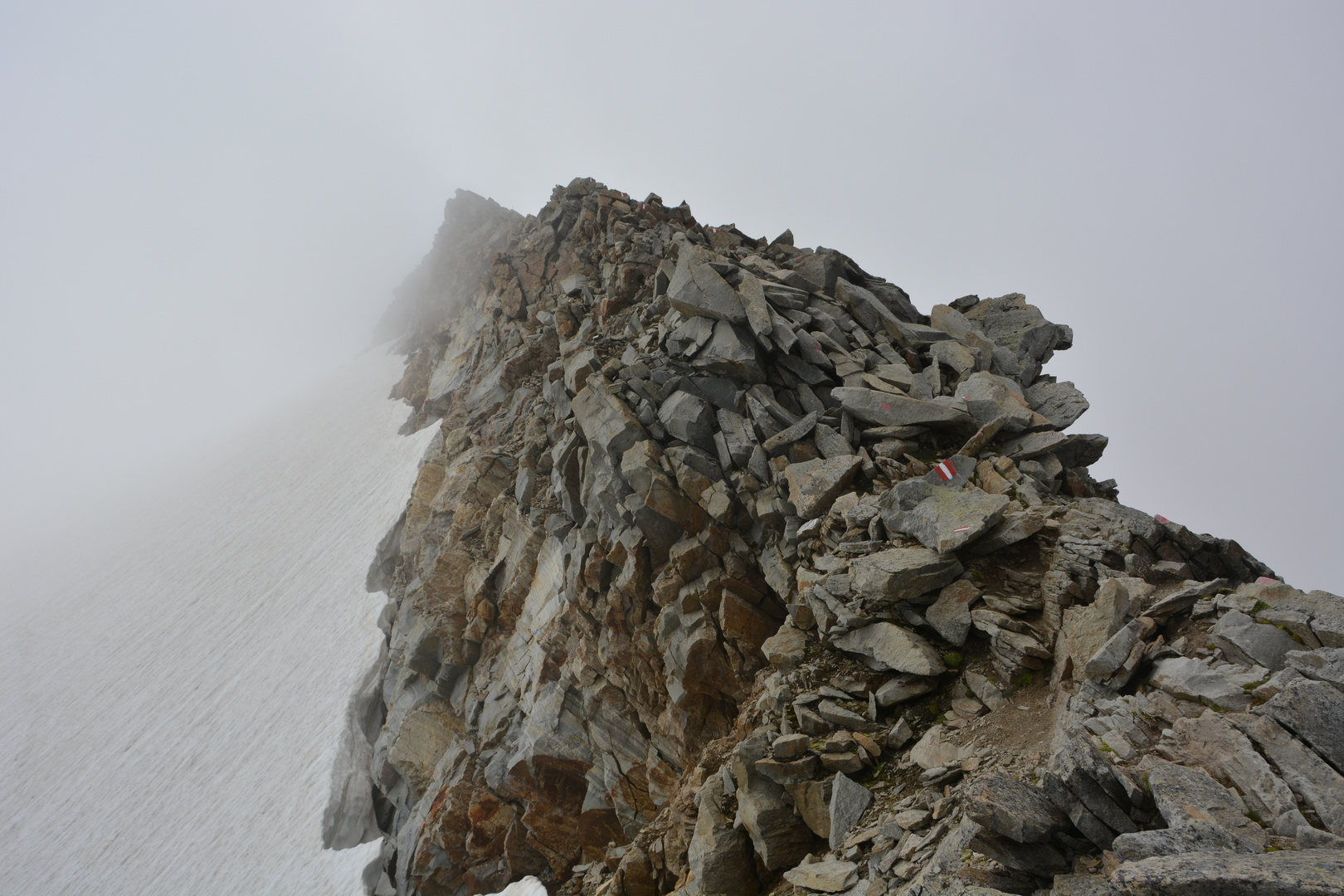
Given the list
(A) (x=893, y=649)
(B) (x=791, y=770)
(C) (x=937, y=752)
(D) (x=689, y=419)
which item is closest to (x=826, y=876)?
(B) (x=791, y=770)

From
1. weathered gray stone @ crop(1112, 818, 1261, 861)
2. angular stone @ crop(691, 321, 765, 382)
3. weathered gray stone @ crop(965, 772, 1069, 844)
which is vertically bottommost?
weathered gray stone @ crop(965, 772, 1069, 844)

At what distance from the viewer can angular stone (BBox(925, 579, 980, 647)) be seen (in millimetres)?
10719

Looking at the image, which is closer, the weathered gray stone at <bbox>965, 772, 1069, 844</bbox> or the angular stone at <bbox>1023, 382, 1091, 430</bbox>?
the weathered gray stone at <bbox>965, 772, 1069, 844</bbox>

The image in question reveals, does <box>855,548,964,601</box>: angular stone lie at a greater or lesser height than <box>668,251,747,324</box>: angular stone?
lesser

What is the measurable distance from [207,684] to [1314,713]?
45626 millimetres

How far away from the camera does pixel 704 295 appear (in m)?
20.2

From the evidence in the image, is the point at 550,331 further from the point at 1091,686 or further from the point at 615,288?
the point at 1091,686

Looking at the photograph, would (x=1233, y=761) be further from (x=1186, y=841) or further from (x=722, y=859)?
(x=722, y=859)

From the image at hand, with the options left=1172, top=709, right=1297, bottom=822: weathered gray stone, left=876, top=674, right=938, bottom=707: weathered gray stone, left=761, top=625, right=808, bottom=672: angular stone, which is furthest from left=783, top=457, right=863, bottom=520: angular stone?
left=1172, top=709, right=1297, bottom=822: weathered gray stone

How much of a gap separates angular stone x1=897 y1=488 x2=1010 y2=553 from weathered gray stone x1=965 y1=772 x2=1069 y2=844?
5195mm

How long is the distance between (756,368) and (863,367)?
3565 mm

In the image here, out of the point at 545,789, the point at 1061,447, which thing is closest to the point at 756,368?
the point at 1061,447

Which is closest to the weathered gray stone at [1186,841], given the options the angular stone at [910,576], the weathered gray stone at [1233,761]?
the weathered gray stone at [1233,761]

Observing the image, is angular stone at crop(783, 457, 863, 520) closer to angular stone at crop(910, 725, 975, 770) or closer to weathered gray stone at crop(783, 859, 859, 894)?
angular stone at crop(910, 725, 975, 770)
